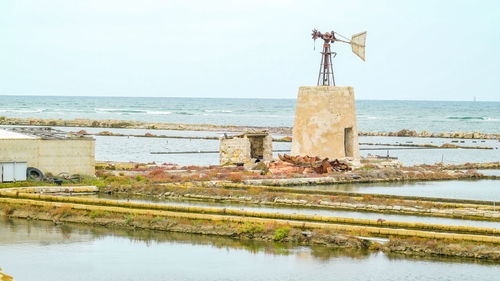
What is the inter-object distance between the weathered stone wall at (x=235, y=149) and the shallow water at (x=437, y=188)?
5.80 m

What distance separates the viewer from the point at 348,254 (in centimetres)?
2036

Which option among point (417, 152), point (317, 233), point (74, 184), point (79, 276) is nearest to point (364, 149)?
point (417, 152)

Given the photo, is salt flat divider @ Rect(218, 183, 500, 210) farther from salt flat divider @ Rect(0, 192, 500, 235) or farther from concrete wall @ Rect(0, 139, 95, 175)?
salt flat divider @ Rect(0, 192, 500, 235)

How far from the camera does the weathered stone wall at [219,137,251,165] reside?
40.3 meters

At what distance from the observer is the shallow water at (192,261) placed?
60.6ft

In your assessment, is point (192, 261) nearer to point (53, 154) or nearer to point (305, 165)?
point (53, 154)

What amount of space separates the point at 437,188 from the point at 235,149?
362 inches

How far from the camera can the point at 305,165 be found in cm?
3866

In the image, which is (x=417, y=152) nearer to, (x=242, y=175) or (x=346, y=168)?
(x=346, y=168)

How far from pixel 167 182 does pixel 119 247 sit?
40.1ft

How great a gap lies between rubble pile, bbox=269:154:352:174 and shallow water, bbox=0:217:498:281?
15.2 metres

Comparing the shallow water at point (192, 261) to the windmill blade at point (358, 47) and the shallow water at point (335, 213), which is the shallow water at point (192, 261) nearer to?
the shallow water at point (335, 213)

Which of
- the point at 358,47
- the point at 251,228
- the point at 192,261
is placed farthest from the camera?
the point at 358,47

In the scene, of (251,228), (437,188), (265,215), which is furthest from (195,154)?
(251,228)
